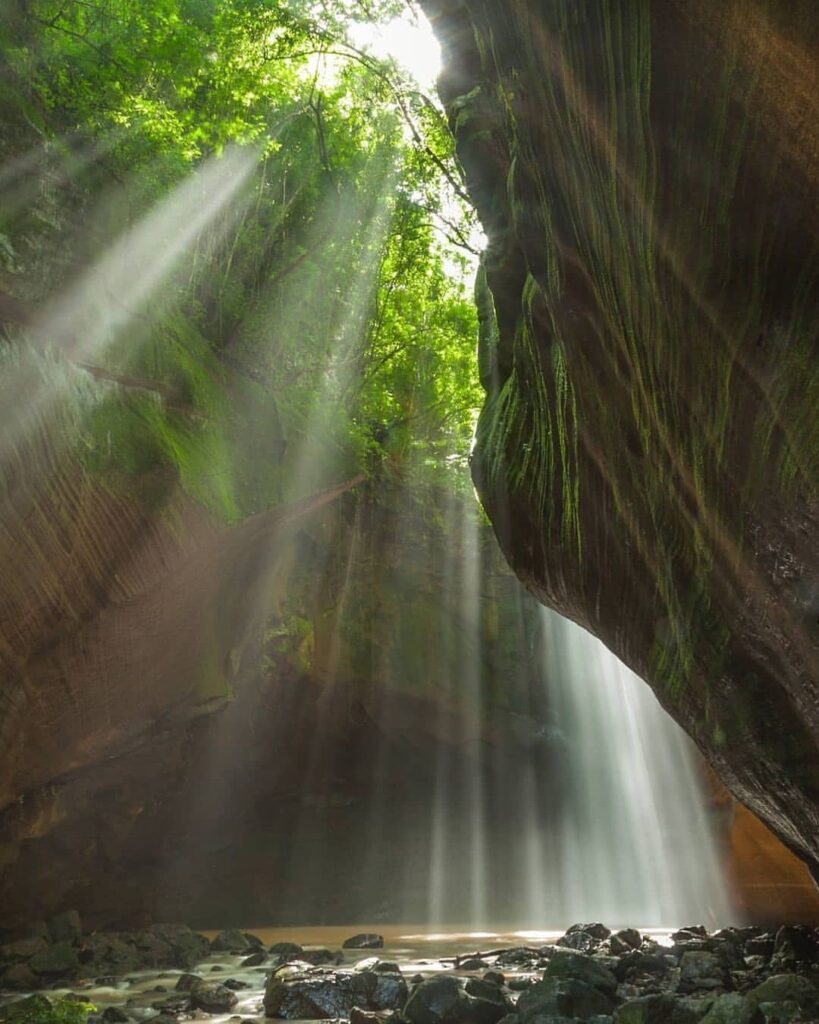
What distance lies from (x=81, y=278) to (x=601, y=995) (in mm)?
7455

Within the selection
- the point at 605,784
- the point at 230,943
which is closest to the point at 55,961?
the point at 230,943

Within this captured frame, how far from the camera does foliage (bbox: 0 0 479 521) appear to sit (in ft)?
28.1

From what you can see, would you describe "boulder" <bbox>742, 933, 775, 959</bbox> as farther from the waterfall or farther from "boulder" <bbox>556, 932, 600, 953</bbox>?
the waterfall

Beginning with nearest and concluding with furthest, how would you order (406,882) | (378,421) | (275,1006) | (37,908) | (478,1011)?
1. (478,1011)
2. (275,1006)
3. (37,908)
4. (378,421)
5. (406,882)

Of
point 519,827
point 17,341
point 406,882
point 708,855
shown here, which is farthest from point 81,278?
point 519,827

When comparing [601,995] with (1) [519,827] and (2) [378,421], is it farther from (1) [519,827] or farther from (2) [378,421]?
(1) [519,827]

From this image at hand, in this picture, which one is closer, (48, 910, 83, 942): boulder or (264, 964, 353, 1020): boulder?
(264, 964, 353, 1020): boulder

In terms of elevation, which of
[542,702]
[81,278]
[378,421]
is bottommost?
[81,278]

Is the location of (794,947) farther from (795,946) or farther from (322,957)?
(322,957)

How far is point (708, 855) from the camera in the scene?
13328 millimetres

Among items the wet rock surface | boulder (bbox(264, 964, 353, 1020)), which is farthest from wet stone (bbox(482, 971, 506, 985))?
boulder (bbox(264, 964, 353, 1020))

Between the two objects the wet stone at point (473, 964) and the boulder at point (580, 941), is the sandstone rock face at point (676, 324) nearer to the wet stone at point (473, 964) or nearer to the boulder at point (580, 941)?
the wet stone at point (473, 964)

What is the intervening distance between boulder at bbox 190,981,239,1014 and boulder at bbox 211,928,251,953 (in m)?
4.10

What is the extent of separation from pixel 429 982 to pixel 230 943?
6154mm
